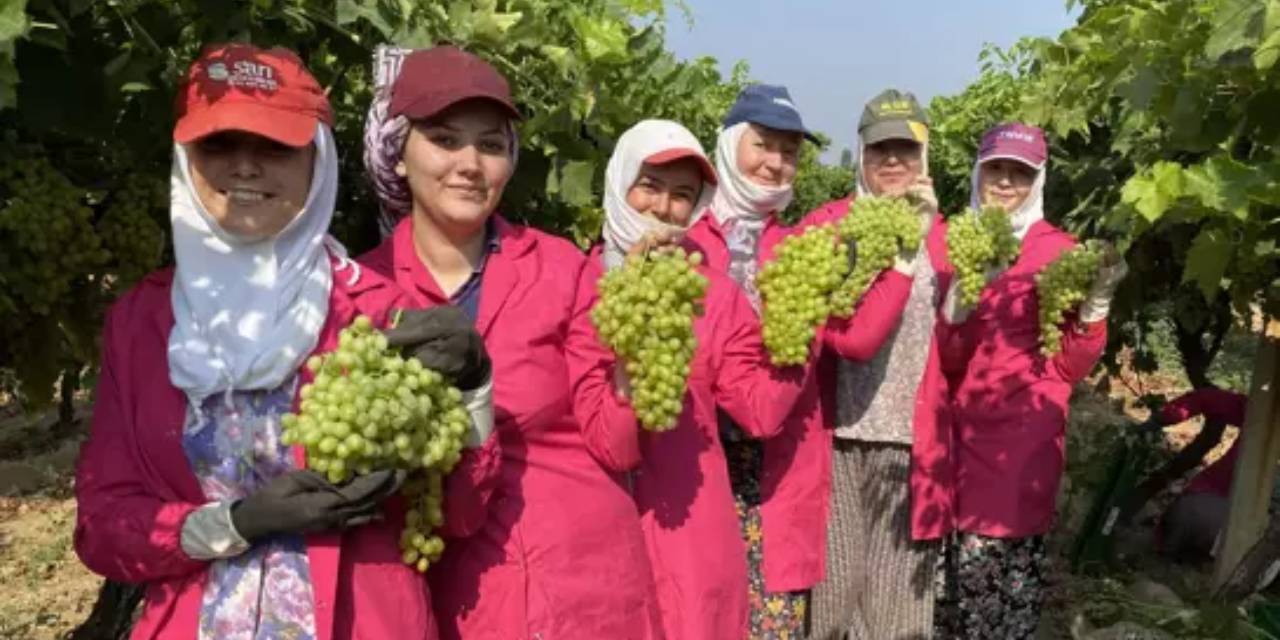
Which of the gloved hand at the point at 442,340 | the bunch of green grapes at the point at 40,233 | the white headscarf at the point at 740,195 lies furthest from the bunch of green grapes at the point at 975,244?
the bunch of green grapes at the point at 40,233

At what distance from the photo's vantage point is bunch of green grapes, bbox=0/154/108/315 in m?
2.23

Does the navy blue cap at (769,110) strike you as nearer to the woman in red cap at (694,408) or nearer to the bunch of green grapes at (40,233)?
the woman in red cap at (694,408)

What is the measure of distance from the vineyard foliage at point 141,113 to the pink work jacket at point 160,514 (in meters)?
0.46

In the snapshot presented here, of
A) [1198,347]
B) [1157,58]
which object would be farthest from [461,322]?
[1198,347]

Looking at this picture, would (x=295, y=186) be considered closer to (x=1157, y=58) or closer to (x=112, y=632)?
(x=1157, y=58)

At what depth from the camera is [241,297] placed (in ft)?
6.23

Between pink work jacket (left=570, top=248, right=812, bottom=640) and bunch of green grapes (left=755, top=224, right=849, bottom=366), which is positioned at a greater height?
bunch of green grapes (left=755, top=224, right=849, bottom=366)

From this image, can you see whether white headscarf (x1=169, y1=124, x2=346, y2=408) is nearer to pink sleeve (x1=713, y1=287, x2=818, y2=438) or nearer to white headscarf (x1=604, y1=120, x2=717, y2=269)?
white headscarf (x1=604, y1=120, x2=717, y2=269)

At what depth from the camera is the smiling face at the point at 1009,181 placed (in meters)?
3.91

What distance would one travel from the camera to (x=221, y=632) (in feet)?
6.05

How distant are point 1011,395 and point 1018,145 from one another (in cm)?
78

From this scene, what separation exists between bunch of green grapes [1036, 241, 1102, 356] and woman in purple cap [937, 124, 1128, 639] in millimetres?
116

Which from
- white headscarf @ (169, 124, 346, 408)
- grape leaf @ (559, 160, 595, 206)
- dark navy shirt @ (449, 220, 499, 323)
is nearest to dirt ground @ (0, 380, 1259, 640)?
grape leaf @ (559, 160, 595, 206)

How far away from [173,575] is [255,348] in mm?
371
